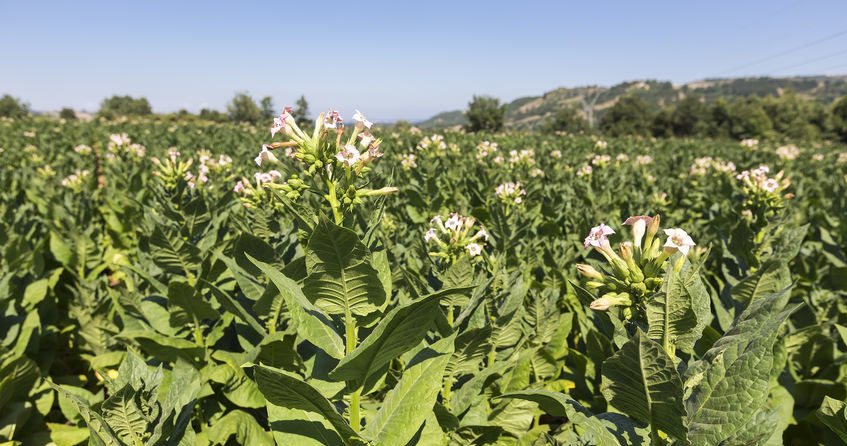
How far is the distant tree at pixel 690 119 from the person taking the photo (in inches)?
2427

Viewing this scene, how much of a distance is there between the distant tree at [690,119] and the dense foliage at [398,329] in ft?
218

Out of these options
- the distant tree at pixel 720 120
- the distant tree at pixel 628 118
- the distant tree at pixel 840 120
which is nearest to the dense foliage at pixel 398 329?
the distant tree at pixel 628 118

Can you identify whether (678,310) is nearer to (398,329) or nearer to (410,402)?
(398,329)

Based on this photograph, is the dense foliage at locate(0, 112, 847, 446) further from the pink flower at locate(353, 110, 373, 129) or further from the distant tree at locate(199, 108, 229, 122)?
the distant tree at locate(199, 108, 229, 122)

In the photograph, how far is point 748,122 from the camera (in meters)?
60.7

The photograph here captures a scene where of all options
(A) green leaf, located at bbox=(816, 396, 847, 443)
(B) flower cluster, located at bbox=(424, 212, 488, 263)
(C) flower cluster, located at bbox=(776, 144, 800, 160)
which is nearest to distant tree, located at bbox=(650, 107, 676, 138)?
(C) flower cluster, located at bbox=(776, 144, 800, 160)

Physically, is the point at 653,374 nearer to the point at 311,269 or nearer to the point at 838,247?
the point at 311,269

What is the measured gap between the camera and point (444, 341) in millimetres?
1817

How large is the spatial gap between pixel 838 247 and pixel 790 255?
3.24m

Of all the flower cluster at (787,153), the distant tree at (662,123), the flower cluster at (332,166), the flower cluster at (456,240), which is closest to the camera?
the flower cluster at (332,166)

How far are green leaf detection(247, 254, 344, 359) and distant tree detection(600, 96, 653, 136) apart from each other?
65.2 m

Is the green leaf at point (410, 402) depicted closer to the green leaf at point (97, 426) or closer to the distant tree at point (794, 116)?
the green leaf at point (97, 426)

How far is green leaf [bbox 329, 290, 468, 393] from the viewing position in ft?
4.29

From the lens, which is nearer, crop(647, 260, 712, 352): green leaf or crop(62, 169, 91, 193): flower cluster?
crop(647, 260, 712, 352): green leaf
